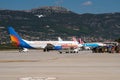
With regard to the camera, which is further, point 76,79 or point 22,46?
point 22,46

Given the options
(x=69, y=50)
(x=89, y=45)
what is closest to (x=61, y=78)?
(x=69, y=50)

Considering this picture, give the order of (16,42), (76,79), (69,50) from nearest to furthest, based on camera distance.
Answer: (76,79)
(69,50)
(16,42)

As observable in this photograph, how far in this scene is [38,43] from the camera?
131500 mm

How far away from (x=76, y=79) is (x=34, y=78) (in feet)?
8.36

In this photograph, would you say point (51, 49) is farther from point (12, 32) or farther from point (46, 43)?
point (12, 32)

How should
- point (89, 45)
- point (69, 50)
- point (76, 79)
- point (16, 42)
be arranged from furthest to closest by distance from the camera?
point (89, 45) → point (16, 42) → point (69, 50) → point (76, 79)

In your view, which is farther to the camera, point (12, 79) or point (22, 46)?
point (22, 46)

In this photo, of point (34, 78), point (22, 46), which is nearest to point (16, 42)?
point (22, 46)

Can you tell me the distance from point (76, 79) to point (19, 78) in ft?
10.7

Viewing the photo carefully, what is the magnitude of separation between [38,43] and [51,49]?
6.13 meters

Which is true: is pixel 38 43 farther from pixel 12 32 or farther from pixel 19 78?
pixel 19 78

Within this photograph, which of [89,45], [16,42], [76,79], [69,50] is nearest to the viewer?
[76,79]

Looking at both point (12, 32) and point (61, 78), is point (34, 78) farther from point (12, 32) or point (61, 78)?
point (12, 32)

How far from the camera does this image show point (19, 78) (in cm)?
2298
